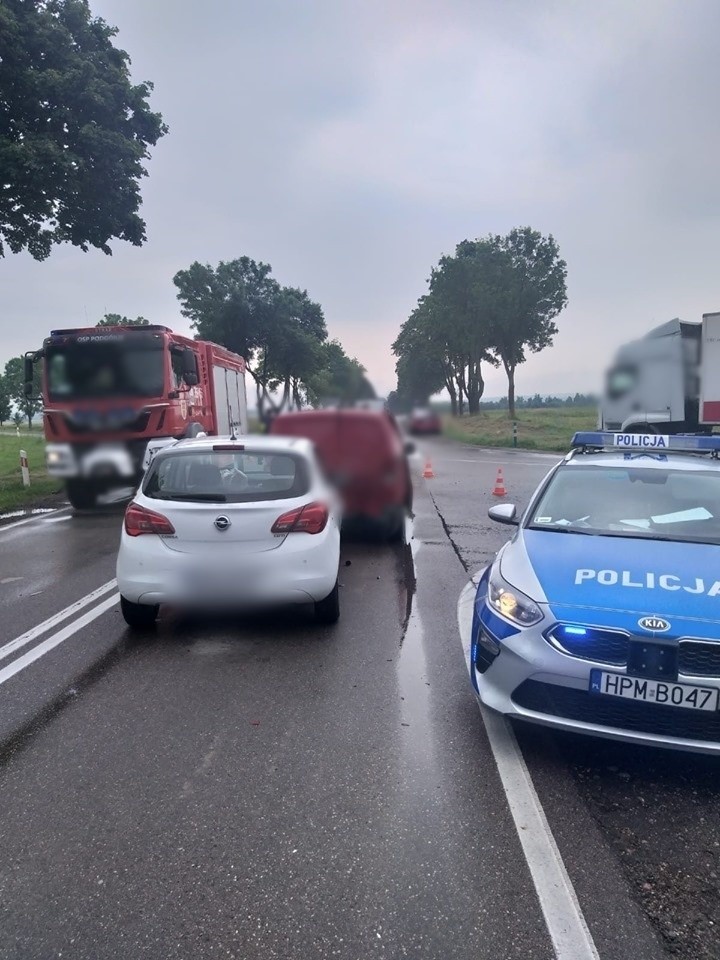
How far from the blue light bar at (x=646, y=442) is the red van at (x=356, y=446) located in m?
1.70

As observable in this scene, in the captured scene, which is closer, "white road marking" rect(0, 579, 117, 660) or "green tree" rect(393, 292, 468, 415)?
"white road marking" rect(0, 579, 117, 660)

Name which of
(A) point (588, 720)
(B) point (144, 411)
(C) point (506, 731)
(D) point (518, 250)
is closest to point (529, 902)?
(A) point (588, 720)

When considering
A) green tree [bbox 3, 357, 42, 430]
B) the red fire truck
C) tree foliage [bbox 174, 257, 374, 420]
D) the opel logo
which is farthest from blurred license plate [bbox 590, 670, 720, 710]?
green tree [bbox 3, 357, 42, 430]

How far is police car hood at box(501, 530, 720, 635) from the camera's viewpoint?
306cm

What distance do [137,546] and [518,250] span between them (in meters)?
10.3

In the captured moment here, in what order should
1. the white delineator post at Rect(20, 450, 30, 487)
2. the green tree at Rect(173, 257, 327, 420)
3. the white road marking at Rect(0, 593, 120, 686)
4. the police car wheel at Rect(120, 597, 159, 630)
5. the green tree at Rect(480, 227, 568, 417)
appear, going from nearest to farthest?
the white road marking at Rect(0, 593, 120, 686) → the police car wheel at Rect(120, 597, 159, 630) → the green tree at Rect(480, 227, 568, 417) → the green tree at Rect(173, 257, 327, 420) → the white delineator post at Rect(20, 450, 30, 487)

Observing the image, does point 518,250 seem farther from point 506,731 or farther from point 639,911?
point 639,911

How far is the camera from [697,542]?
3.76 m

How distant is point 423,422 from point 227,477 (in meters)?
1.88

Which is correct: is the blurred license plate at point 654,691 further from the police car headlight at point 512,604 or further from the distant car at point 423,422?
the distant car at point 423,422

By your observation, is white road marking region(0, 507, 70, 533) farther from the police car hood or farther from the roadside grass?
the police car hood

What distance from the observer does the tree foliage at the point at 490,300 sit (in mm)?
10672

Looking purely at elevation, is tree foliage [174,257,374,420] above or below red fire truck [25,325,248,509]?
above

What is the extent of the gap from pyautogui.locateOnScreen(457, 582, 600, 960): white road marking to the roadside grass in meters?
9.24
